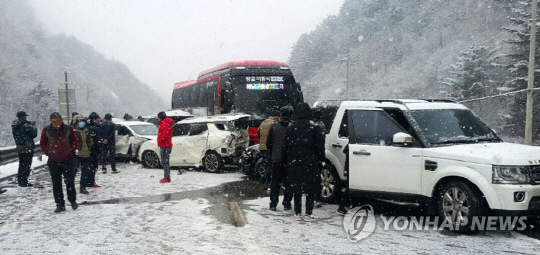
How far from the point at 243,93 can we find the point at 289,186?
9.72 m

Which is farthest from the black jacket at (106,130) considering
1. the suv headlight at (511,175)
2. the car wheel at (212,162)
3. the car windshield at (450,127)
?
the suv headlight at (511,175)

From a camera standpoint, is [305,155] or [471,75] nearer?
[305,155]

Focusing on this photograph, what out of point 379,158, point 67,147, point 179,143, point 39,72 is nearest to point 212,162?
point 179,143

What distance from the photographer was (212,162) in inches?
551

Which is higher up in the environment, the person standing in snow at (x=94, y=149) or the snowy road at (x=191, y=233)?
the person standing in snow at (x=94, y=149)

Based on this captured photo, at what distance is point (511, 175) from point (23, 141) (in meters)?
10.6

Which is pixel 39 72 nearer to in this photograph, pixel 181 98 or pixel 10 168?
pixel 181 98

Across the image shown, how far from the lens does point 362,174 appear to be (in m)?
7.58

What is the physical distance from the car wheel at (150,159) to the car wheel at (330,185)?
810cm

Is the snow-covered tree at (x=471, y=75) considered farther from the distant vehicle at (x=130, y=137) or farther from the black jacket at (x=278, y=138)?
the black jacket at (x=278, y=138)

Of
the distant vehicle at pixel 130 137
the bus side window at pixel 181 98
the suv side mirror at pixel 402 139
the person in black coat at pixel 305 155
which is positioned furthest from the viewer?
the bus side window at pixel 181 98

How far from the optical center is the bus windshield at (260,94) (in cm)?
1669


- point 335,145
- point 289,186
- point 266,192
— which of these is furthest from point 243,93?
point 289,186

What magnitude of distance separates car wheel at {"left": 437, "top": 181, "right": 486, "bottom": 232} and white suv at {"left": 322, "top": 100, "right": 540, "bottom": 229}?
0.04 feet
